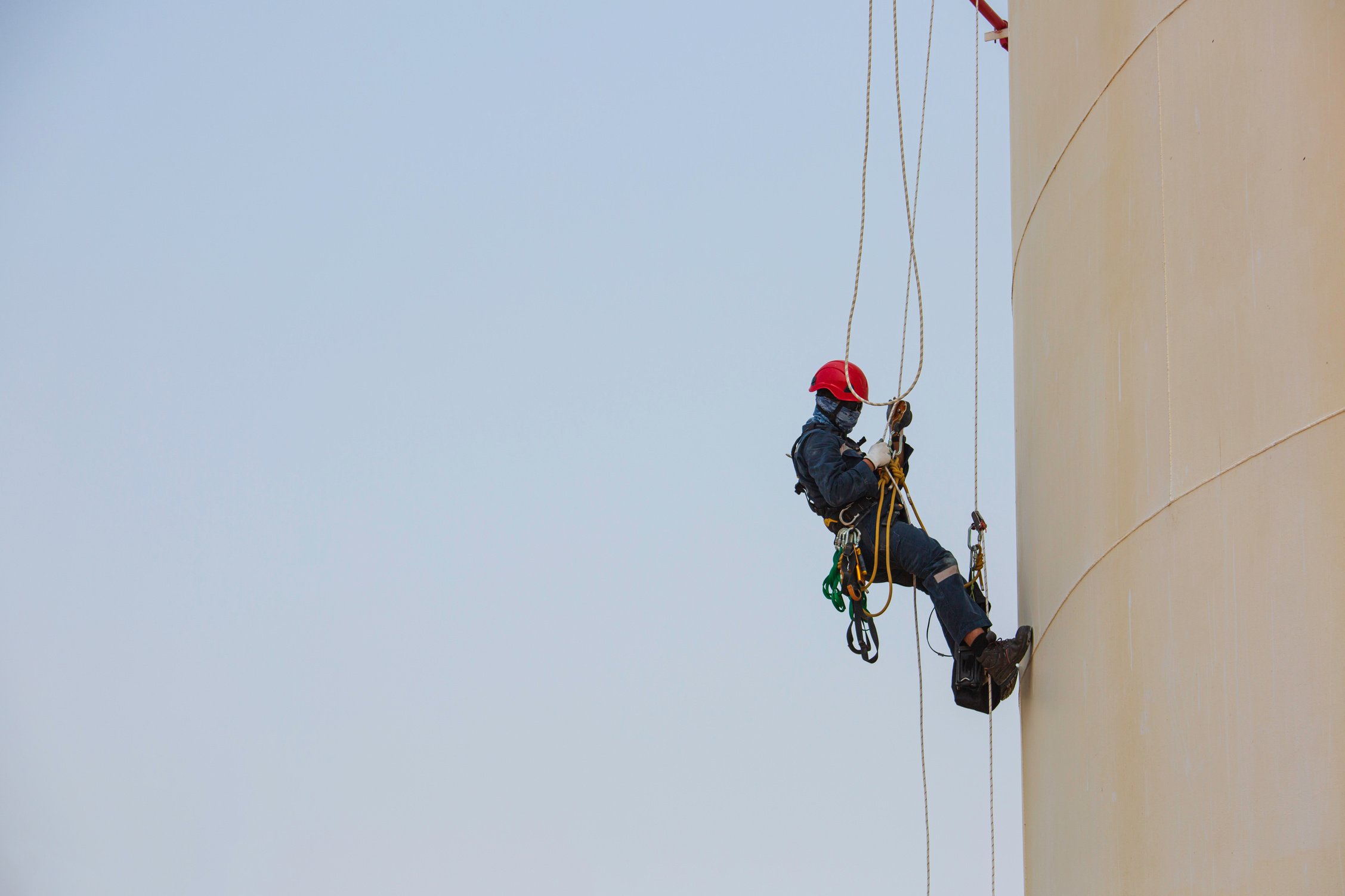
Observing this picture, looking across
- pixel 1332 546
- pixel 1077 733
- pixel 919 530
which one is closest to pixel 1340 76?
pixel 1332 546

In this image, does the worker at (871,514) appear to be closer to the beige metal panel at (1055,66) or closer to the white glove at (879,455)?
the white glove at (879,455)

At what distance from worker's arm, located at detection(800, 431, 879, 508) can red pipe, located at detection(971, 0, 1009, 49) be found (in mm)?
4211

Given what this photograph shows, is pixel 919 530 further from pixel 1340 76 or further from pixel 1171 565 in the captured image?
pixel 1340 76

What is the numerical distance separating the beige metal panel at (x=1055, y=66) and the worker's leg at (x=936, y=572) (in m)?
1.50

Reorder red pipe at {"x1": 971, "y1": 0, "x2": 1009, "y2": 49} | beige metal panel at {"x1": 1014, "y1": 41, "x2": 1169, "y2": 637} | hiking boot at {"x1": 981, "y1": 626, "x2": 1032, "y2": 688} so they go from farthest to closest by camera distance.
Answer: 1. red pipe at {"x1": 971, "y1": 0, "x2": 1009, "y2": 49}
2. hiking boot at {"x1": 981, "y1": 626, "x2": 1032, "y2": 688}
3. beige metal panel at {"x1": 1014, "y1": 41, "x2": 1169, "y2": 637}

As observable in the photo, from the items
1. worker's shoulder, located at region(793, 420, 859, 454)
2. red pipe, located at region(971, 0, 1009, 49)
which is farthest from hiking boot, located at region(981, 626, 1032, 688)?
red pipe, located at region(971, 0, 1009, 49)

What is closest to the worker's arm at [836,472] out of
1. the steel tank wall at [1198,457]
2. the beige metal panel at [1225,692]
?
the steel tank wall at [1198,457]

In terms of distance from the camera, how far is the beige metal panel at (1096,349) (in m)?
4.82

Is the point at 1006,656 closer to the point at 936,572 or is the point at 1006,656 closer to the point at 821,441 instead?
the point at 936,572

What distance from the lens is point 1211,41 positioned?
464 centimetres

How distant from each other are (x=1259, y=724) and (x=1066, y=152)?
105 inches

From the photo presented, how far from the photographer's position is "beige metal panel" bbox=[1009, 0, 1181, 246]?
528 centimetres

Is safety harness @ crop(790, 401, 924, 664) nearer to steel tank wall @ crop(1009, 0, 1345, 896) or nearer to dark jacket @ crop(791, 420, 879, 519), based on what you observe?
dark jacket @ crop(791, 420, 879, 519)

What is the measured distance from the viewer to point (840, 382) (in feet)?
23.8
